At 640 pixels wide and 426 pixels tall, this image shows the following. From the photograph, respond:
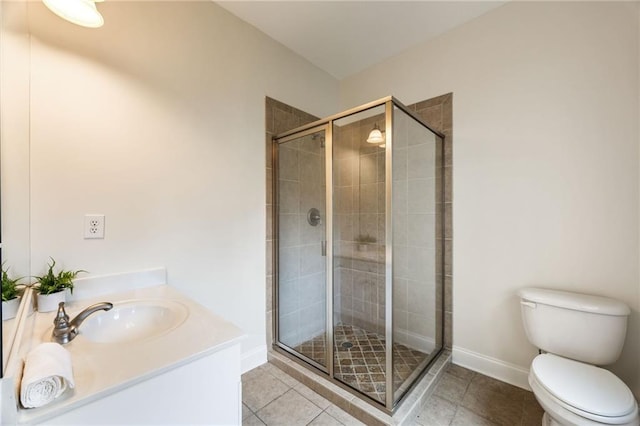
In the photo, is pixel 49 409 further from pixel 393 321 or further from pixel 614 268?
pixel 614 268

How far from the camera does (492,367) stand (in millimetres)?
1946

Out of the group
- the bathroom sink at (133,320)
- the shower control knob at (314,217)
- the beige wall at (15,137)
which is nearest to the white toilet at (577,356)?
the shower control knob at (314,217)

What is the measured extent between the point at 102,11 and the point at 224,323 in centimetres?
173

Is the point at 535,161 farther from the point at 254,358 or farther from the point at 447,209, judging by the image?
the point at 254,358

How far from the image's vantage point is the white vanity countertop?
67cm

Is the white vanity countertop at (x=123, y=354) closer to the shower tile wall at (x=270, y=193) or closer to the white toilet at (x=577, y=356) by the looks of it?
the shower tile wall at (x=270, y=193)

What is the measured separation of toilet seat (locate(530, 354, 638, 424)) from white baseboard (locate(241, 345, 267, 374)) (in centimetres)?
175

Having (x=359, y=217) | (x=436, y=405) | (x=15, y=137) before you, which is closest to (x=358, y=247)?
(x=359, y=217)

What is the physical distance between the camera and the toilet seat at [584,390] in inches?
43.6

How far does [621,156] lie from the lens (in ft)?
4.93

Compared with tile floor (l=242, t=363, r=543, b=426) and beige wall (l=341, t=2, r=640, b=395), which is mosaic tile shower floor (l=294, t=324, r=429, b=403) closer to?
tile floor (l=242, t=363, r=543, b=426)

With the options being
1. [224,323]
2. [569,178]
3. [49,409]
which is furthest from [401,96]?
[49,409]

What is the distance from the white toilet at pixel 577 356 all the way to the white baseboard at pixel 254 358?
1.74 metres

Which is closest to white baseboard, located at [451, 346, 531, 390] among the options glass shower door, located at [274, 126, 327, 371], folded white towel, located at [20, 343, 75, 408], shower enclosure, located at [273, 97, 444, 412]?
shower enclosure, located at [273, 97, 444, 412]
